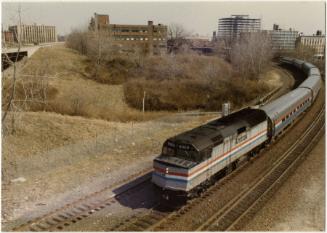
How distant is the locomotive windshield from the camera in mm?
16578

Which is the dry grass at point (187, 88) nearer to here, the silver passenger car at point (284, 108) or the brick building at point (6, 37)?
the silver passenger car at point (284, 108)

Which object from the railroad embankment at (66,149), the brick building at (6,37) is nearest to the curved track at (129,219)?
the railroad embankment at (66,149)

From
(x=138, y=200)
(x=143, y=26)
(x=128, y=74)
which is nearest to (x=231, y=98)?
(x=128, y=74)

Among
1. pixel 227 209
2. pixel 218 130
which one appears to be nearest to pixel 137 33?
pixel 218 130

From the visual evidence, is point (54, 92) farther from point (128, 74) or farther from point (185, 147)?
point (185, 147)

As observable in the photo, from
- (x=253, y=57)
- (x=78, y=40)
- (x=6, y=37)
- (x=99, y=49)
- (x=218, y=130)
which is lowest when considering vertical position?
(x=218, y=130)

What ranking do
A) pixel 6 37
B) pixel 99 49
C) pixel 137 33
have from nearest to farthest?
pixel 6 37, pixel 99 49, pixel 137 33

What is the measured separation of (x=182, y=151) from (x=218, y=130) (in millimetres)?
3180

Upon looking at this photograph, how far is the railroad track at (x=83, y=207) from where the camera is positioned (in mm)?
15680

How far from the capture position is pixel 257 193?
19.5 m

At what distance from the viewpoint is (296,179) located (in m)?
21.6

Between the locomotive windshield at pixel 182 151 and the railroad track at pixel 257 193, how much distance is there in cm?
321

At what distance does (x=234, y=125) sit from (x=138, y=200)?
7593 millimetres

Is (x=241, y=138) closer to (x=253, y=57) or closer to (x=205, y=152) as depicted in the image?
(x=205, y=152)
